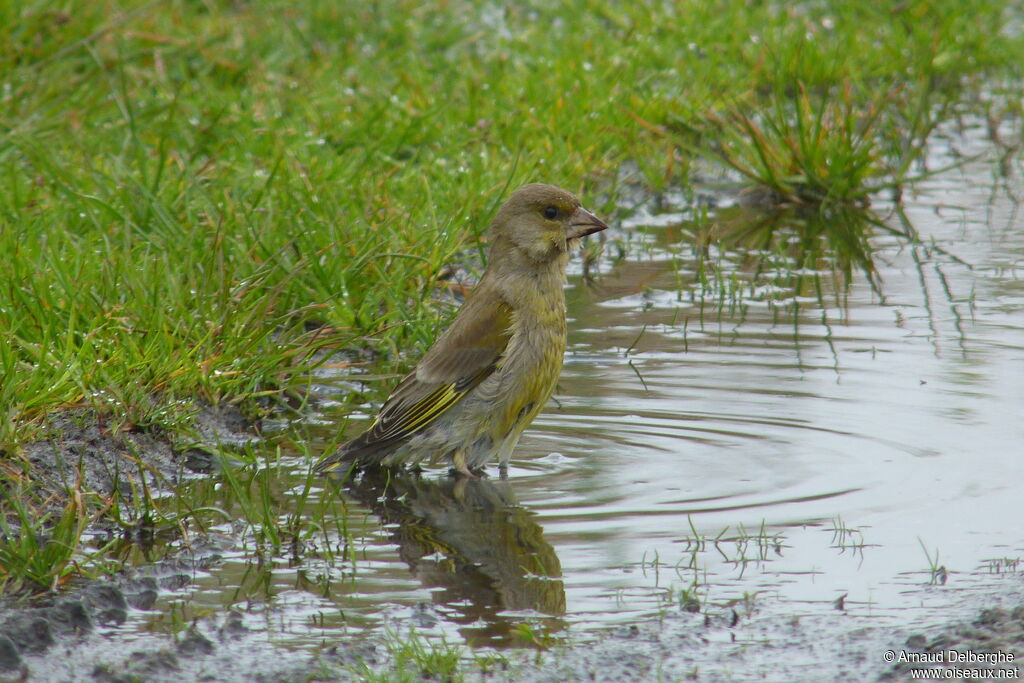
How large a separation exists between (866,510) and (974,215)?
455 cm

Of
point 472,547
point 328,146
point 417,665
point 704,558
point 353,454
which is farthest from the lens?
point 328,146

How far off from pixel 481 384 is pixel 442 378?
14 centimetres

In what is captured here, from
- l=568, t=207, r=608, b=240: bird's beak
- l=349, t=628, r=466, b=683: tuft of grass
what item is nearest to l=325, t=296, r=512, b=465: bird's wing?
l=568, t=207, r=608, b=240: bird's beak

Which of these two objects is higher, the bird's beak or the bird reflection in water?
the bird's beak

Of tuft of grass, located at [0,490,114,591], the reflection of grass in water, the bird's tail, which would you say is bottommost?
the reflection of grass in water

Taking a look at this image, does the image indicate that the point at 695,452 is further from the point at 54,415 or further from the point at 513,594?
the point at 54,415

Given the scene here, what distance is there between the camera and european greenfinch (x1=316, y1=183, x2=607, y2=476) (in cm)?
516

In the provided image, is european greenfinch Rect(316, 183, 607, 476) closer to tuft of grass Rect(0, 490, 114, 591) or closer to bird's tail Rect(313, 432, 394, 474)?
bird's tail Rect(313, 432, 394, 474)

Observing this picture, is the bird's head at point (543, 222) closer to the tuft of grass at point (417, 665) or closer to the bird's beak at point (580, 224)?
the bird's beak at point (580, 224)

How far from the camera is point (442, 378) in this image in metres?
5.23

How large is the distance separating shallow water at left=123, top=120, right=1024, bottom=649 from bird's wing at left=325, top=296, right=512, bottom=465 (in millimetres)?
186

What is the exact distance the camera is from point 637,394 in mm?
5859

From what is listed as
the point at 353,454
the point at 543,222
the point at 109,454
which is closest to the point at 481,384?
the point at 353,454

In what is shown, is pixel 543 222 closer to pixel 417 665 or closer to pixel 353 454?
pixel 353 454
